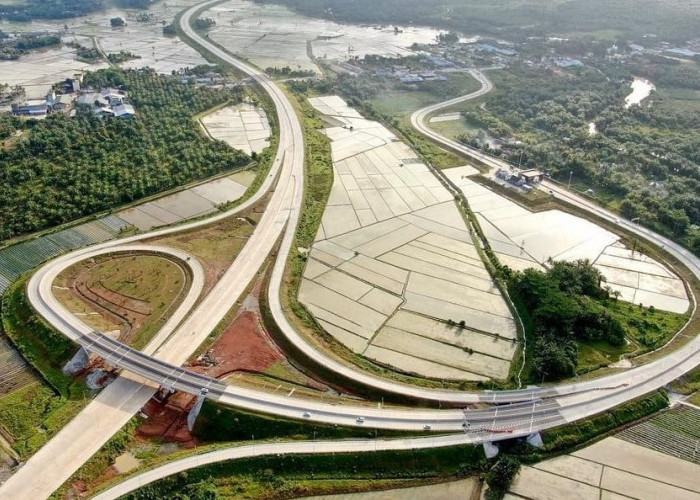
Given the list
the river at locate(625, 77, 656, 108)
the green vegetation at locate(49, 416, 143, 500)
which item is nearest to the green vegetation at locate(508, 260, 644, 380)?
the green vegetation at locate(49, 416, 143, 500)

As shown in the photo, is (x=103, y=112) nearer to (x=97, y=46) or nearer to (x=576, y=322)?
(x=97, y=46)

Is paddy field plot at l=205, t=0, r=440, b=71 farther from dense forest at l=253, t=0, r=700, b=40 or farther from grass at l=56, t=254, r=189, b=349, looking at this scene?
grass at l=56, t=254, r=189, b=349

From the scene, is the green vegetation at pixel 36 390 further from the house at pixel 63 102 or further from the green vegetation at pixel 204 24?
the green vegetation at pixel 204 24

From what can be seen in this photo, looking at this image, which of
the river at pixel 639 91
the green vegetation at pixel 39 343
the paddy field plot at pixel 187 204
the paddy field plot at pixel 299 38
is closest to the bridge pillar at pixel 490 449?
the green vegetation at pixel 39 343

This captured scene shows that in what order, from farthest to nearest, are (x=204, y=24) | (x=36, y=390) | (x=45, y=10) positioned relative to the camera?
1. (x=45, y=10)
2. (x=204, y=24)
3. (x=36, y=390)

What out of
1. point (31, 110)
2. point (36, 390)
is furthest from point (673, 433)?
point (31, 110)

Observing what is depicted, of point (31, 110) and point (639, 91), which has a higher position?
point (639, 91)
